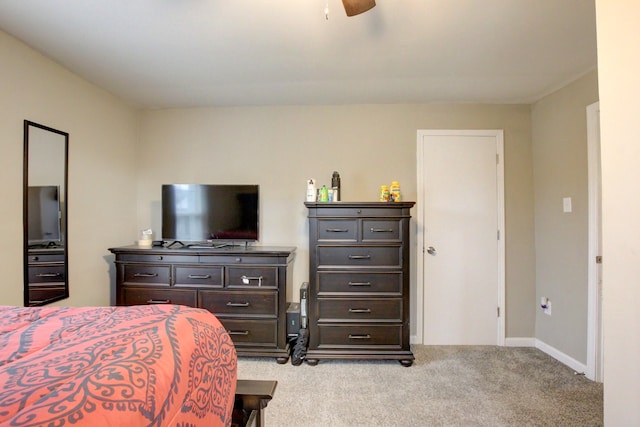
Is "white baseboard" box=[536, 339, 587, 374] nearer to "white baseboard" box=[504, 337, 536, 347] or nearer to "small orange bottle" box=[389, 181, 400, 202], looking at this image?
"white baseboard" box=[504, 337, 536, 347]

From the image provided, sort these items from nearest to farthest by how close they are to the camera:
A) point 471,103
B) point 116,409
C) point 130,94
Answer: point 116,409
point 130,94
point 471,103

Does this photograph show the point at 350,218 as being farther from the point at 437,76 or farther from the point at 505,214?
the point at 505,214

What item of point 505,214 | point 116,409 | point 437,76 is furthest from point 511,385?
point 116,409

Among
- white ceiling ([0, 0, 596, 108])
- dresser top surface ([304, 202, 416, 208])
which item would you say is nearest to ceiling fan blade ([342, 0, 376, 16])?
white ceiling ([0, 0, 596, 108])

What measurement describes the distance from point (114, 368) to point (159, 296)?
227 centimetres

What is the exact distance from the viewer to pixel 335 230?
263 cm

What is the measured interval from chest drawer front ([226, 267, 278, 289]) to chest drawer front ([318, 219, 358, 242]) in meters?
0.54

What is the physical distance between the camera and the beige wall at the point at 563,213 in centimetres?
246

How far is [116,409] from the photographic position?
1.90 ft

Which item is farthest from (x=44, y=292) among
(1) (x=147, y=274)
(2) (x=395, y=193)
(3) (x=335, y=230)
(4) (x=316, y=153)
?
(2) (x=395, y=193)

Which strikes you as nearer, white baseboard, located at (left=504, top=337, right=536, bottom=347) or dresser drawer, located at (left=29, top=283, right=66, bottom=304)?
dresser drawer, located at (left=29, top=283, right=66, bottom=304)

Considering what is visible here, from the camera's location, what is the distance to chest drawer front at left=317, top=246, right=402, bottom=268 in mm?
2609

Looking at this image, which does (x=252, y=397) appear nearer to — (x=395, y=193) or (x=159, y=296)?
(x=159, y=296)

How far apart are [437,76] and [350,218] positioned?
142 centimetres
